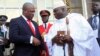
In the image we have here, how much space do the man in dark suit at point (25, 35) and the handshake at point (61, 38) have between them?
0.37 m

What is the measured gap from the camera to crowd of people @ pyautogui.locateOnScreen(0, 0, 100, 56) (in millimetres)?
6320

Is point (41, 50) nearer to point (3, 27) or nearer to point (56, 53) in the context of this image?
point (56, 53)

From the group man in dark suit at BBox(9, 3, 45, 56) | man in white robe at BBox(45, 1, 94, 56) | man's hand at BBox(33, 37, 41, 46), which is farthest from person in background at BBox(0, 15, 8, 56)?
man in white robe at BBox(45, 1, 94, 56)

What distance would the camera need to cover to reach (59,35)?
638 cm

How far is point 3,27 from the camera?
25.3 feet

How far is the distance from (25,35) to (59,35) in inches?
24.8

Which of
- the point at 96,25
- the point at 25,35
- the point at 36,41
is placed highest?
the point at 96,25

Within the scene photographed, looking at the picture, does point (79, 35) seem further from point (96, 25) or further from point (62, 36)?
point (96, 25)

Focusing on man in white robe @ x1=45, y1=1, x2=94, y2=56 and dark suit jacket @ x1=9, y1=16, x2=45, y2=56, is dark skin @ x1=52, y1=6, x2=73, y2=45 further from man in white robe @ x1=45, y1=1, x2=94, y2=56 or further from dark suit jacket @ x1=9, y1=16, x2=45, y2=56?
dark suit jacket @ x1=9, y1=16, x2=45, y2=56

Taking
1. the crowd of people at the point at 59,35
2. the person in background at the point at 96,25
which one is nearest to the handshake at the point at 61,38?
the crowd of people at the point at 59,35

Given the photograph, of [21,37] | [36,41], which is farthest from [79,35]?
[21,37]

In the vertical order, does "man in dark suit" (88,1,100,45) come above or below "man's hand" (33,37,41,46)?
above

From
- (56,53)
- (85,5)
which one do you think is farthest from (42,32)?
(85,5)

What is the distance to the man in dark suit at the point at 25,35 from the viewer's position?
6.54 m
